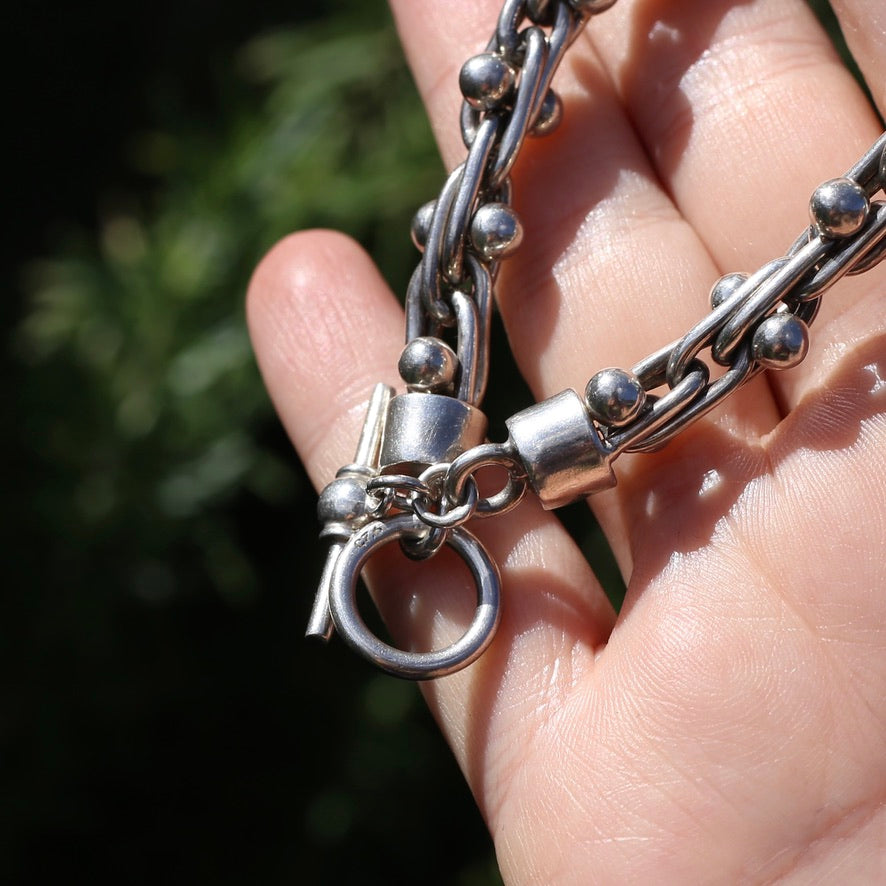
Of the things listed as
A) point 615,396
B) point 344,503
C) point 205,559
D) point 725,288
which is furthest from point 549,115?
point 205,559

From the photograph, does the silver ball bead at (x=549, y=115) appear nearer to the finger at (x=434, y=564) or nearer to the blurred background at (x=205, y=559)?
the finger at (x=434, y=564)

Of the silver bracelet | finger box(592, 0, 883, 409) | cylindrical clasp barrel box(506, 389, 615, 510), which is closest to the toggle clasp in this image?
the silver bracelet

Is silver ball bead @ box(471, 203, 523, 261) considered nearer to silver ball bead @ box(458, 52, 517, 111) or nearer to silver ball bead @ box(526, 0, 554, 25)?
silver ball bead @ box(458, 52, 517, 111)

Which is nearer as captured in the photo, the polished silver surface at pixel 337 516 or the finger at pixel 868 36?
the polished silver surface at pixel 337 516

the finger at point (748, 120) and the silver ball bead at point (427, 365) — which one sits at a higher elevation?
the finger at point (748, 120)

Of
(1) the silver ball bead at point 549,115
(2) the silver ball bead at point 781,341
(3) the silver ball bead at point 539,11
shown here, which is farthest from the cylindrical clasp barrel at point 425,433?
(3) the silver ball bead at point 539,11

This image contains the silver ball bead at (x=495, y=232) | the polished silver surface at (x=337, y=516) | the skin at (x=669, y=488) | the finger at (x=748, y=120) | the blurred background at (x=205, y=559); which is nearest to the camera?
the skin at (x=669, y=488)

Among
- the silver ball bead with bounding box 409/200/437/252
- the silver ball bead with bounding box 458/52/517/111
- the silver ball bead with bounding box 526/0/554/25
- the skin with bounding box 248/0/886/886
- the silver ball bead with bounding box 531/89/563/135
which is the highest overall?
the silver ball bead with bounding box 526/0/554/25
